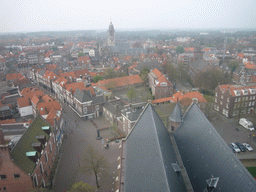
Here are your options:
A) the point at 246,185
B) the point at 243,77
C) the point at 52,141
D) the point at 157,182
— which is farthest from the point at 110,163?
the point at 243,77

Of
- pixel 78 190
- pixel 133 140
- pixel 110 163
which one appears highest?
pixel 133 140

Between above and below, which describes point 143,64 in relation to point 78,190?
above

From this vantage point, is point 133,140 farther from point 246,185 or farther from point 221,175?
point 246,185

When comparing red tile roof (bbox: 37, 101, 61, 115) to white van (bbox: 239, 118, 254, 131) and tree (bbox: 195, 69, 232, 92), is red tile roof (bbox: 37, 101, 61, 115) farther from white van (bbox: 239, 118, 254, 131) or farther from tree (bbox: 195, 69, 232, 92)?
tree (bbox: 195, 69, 232, 92)

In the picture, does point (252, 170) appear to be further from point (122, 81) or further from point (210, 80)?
point (122, 81)

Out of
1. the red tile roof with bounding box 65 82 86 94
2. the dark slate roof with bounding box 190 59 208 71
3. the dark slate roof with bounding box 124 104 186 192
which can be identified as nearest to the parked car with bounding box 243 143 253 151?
the dark slate roof with bounding box 124 104 186 192
